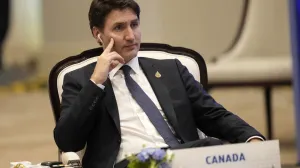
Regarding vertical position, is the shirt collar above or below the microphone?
above

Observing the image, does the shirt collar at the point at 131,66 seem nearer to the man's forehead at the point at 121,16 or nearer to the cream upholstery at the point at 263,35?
the man's forehead at the point at 121,16

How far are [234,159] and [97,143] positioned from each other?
2.56ft

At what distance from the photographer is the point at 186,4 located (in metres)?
8.94

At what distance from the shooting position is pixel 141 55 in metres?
3.65

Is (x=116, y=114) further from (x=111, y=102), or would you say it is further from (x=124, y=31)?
(x=124, y=31)

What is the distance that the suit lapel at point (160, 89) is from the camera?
10.5 feet

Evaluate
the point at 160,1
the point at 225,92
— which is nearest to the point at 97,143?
the point at 160,1

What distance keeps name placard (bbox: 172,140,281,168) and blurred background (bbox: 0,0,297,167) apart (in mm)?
2987

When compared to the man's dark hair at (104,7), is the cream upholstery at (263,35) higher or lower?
lower

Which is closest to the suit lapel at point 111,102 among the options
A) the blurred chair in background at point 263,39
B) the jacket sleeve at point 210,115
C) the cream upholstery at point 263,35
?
the jacket sleeve at point 210,115

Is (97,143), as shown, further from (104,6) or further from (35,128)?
(35,128)

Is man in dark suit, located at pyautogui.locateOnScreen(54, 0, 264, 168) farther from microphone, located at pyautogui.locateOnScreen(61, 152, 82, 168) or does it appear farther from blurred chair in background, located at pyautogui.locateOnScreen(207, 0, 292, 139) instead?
blurred chair in background, located at pyautogui.locateOnScreen(207, 0, 292, 139)

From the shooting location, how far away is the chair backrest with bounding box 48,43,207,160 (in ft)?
11.4

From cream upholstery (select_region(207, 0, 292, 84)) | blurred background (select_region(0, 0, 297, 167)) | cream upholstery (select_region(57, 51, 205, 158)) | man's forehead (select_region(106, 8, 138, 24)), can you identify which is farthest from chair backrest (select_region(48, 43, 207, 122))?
cream upholstery (select_region(207, 0, 292, 84))
